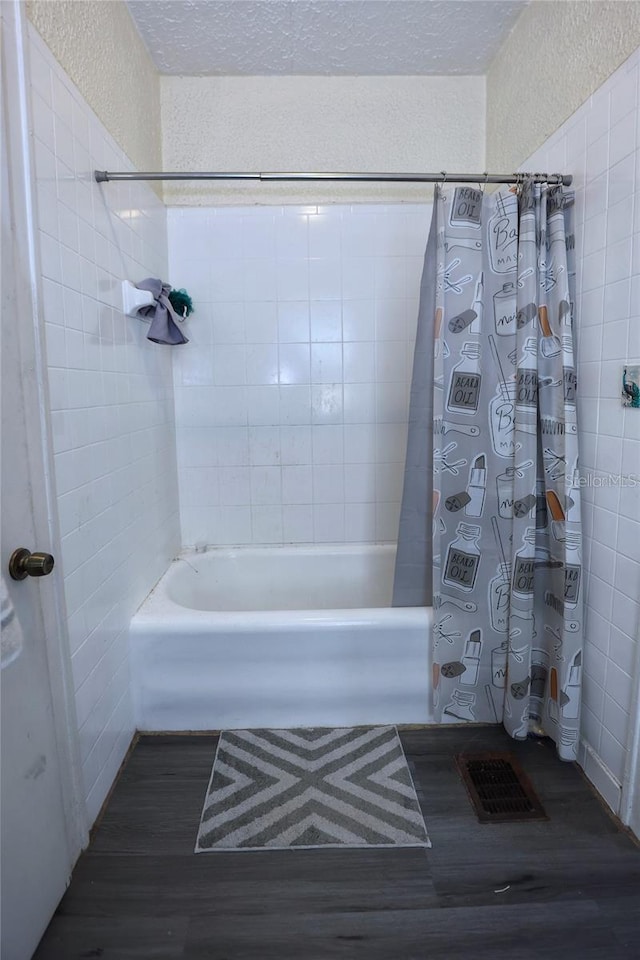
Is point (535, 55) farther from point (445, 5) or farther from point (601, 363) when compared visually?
point (601, 363)

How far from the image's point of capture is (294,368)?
2.34 m

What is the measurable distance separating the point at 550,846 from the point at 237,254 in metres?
2.49

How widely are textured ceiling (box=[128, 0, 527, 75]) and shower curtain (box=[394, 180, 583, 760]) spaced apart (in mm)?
913

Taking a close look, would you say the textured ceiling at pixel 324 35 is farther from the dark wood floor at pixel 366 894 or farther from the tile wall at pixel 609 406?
the dark wood floor at pixel 366 894

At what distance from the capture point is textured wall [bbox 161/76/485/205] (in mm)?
2180

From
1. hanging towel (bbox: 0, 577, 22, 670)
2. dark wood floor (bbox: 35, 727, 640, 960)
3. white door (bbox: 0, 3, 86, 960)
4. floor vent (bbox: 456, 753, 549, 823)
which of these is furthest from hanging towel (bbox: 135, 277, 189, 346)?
floor vent (bbox: 456, 753, 549, 823)

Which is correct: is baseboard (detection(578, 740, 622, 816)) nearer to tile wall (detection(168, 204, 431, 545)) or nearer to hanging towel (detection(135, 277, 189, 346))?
tile wall (detection(168, 204, 431, 545))

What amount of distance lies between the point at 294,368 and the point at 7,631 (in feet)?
5.68

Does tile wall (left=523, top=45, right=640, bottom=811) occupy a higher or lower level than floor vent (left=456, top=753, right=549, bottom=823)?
higher

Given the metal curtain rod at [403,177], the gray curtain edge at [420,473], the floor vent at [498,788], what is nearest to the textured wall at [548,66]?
the metal curtain rod at [403,177]

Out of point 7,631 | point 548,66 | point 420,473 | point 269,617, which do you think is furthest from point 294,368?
point 7,631

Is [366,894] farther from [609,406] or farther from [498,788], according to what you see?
[609,406]

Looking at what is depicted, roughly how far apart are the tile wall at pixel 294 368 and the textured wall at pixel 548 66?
0.47 m

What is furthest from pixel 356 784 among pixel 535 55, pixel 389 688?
pixel 535 55
